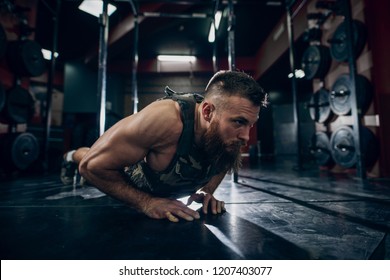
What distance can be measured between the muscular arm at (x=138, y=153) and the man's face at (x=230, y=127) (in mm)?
169

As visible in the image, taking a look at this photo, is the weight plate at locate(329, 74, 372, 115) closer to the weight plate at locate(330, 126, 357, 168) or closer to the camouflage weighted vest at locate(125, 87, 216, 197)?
the weight plate at locate(330, 126, 357, 168)

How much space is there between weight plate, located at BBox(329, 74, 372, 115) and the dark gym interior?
0.02 metres

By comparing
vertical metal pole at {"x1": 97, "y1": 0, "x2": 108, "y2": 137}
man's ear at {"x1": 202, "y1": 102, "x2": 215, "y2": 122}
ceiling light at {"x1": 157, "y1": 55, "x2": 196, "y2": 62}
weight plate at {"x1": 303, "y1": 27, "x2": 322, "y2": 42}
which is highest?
ceiling light at {"x1": 157, "y1": 55, "x2": 196, "y2": 62}

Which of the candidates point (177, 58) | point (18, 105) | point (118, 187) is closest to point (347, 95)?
point (118, 187)

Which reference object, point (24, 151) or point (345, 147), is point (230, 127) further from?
point (24, 151)

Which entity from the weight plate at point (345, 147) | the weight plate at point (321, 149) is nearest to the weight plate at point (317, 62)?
the weight plate at point (321, 149)

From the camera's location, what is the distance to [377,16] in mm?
2867

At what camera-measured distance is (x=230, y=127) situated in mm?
1070

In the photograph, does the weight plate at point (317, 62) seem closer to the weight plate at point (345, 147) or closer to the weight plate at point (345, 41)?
the weight plate at point (345, 41)

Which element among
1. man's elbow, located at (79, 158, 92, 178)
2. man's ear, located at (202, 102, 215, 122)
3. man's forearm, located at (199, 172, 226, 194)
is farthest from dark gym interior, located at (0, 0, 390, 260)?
man's ear, located at (202, 102, 215, 122)

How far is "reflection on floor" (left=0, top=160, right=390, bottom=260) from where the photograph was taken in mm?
691

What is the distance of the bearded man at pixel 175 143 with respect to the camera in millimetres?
1018
